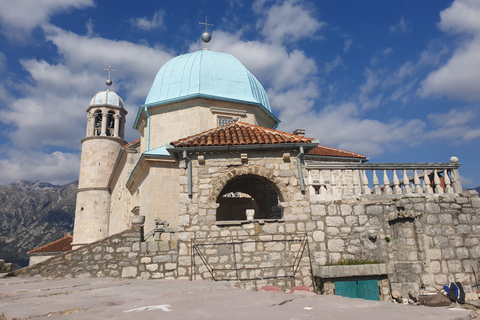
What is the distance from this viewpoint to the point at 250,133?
9555mm

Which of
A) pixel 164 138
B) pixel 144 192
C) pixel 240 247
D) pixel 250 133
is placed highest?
pixel 164 138

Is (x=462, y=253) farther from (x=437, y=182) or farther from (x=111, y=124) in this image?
(x=111, y=124)

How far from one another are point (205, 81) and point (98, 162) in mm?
13866

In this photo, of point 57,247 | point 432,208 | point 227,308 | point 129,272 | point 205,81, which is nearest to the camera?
point 227,308

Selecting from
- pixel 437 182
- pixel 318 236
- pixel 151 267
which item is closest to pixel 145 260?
pixel 151 267

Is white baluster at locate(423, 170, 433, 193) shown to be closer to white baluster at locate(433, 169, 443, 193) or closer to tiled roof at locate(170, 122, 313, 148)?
white baluster at locate(433, 169, 443, 193)

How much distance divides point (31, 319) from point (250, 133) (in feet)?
25.0

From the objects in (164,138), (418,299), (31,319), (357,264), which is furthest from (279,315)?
(164,138)

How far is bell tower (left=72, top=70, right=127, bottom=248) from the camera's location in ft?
73.8

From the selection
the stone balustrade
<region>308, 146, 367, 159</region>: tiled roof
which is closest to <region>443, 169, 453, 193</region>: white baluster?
the stone balustrade

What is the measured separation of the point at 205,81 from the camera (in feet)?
45.3

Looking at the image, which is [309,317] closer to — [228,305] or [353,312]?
[353,312]

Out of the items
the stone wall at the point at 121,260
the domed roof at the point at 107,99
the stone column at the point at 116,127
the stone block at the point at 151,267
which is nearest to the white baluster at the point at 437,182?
the stone wall at the point at 121,260

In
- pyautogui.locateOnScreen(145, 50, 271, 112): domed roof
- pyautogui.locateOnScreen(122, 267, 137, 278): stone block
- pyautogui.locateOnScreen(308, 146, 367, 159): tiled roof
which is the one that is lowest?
pyautogui.locateOnScreen(122, 267, 137, 278): stone block
